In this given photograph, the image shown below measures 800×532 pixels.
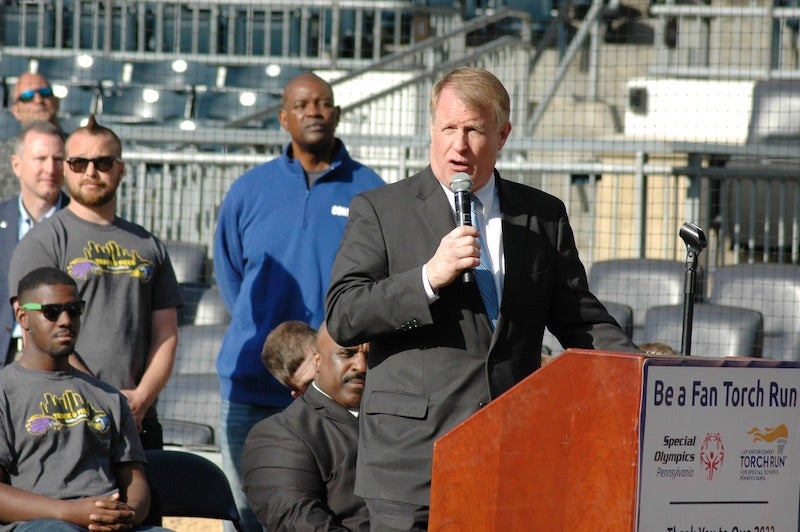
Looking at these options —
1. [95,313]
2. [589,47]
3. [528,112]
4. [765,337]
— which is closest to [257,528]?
[95,313]

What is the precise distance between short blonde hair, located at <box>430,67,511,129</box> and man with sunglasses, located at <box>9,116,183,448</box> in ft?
7.32

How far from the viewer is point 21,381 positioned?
14.5 feet

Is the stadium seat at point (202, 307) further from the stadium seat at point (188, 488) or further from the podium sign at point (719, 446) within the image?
the podium sign at point (719, 446)

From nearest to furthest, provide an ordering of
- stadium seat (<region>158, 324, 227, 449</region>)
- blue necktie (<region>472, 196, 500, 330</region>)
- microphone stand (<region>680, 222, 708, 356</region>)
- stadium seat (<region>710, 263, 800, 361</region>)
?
blue necktie (<region>472, 196, 500, 330</region>) < microphone stand (<region>680, 222, 708, 356</region>) < stadium seat (<region>158, 324, 227, 449</region>) < stadium seat (<region>710, 263, 800, 361</region>)

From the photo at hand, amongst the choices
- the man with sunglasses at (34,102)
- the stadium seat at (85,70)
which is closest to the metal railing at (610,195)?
the man with sunglasses at (34,102)

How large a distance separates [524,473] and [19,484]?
7.60ft

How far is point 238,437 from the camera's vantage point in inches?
209

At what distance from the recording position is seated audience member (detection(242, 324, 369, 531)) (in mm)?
3957

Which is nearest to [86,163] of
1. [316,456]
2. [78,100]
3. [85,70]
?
[316,456]

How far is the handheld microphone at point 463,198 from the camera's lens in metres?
2.88

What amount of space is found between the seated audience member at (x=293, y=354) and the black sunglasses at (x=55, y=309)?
2.36ft

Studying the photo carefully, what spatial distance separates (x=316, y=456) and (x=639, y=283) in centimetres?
406

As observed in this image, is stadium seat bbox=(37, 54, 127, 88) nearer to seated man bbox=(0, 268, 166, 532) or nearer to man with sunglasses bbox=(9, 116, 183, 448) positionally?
man with sunglasses bbox=(9, 116, 183, 448)

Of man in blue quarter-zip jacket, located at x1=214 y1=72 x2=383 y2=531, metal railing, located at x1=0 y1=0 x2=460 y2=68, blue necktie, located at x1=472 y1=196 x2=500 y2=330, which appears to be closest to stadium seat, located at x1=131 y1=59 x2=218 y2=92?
metal railing, located at x1=0 y1=0 x2=460 y2=68
